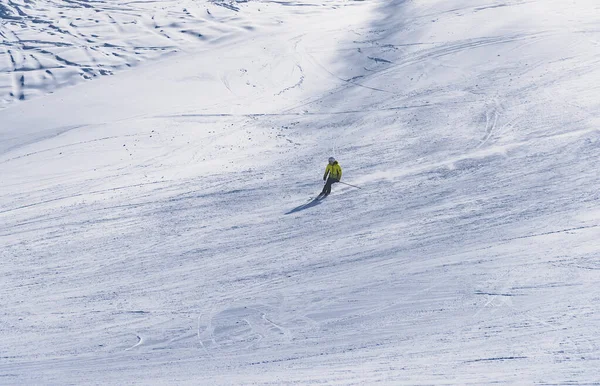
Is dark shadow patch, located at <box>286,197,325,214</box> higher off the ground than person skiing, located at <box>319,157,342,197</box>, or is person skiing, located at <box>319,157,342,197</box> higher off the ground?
person skiing, located at <box>319,157,342,197</box>

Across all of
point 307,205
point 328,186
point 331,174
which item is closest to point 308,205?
point 307,205

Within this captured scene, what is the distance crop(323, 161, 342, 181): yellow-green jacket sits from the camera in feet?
59.1

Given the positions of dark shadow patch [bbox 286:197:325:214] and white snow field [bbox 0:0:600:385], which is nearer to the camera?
white snow field [bbox 0:0:600:385]

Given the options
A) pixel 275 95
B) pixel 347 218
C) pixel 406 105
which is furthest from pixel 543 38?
pixel 347 218

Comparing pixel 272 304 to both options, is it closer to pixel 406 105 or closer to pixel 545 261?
pixel 545 261

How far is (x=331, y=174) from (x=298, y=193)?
36.1 inches

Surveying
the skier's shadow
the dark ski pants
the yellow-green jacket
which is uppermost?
the yellow-green jacket

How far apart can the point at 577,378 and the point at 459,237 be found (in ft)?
15.2

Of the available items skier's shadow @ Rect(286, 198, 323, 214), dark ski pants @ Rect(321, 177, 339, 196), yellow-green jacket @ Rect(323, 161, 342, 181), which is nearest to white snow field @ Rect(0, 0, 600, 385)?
skier's shadow @ Rect(286, 198, 323, 214)

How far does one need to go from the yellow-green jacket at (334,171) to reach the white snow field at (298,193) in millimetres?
440

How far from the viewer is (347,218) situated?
17219 mm

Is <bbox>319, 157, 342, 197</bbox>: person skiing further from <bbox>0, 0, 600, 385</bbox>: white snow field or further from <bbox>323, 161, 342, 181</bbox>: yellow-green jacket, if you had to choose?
<bbox>0, 0, 600, 385</bbox>: white snow field

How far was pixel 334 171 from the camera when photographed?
59.2 feet

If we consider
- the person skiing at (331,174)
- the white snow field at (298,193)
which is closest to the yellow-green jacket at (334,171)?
the person skiing at (331,174)
